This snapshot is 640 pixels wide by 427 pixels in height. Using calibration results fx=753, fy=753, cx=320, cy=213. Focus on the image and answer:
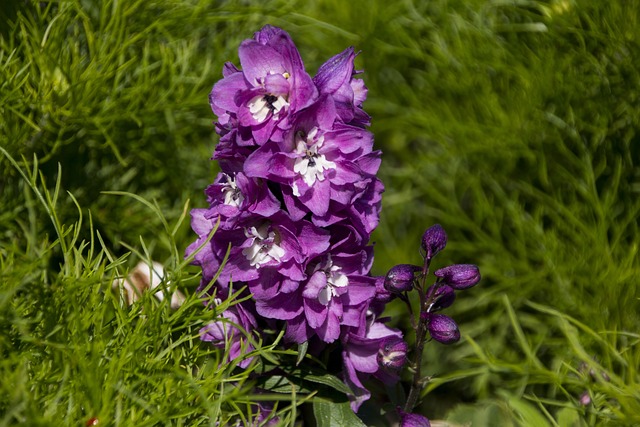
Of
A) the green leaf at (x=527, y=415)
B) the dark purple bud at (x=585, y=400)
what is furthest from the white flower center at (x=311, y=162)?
the dark purple bud at (x=585, y=400)

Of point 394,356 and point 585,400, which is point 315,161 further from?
point 585,400

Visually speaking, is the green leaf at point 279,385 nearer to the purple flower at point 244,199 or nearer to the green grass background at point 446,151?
the green grass background at point 446,151

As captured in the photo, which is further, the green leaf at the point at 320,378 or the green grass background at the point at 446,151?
the green grass background at the point at 446,151

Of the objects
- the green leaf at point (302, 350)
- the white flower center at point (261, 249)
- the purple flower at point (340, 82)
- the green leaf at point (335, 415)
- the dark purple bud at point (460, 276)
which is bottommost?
the green leaf at point (335, 415)

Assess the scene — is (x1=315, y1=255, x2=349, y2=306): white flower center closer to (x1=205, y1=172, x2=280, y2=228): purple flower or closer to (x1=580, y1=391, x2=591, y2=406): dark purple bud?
(x1=205, y1=172, x2=280, y2=228): purple flower

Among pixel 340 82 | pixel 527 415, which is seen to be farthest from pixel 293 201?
pixel 527 415

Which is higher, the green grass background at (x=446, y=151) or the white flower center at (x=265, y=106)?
the white flower center at (x=265, y=106)
